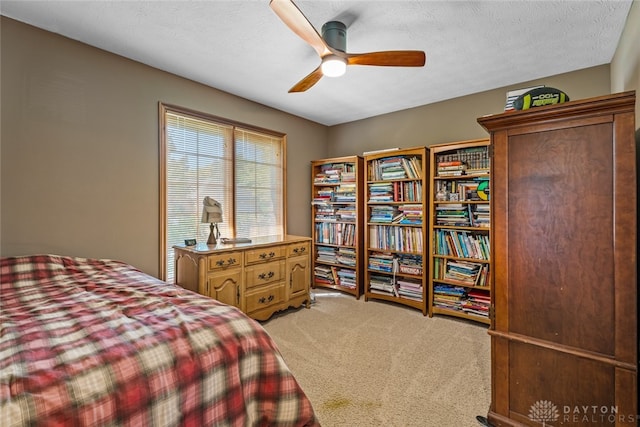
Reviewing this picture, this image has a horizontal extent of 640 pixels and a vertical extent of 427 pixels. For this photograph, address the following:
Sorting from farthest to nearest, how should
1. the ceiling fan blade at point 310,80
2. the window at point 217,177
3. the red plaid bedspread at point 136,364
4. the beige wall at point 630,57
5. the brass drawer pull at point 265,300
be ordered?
the brass drawer pull at point 265,300 < the window at point 217,177 < the ceiling fan blade at point 310,80 < the beige wall at point 630,57 < the red plaid bedspread at point 136,364

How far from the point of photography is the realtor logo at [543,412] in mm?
1368

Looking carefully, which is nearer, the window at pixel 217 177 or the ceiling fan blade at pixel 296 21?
the ceiling fan blade at pixel 296 21

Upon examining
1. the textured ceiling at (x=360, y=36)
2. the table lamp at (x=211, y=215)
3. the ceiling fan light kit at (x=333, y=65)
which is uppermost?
the textured ceiling at (x=360, y=36)

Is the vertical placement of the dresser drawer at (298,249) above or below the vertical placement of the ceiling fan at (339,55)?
below

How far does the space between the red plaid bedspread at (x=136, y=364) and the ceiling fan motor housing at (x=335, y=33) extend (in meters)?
1.80

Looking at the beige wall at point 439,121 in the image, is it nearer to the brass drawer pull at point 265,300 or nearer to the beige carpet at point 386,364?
the beige carpet at point 386,364

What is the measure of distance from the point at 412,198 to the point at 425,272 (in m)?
0.84

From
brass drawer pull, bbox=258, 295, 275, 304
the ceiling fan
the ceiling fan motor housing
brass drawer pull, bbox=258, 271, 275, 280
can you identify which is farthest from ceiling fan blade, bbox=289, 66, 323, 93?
brass drawer pull, bbox=258, 295, 275, 304

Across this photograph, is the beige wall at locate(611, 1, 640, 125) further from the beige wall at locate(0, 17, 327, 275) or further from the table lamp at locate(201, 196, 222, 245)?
the beige wall at locate(0, 17, 327, 275)

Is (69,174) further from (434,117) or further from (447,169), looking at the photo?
(434,117)

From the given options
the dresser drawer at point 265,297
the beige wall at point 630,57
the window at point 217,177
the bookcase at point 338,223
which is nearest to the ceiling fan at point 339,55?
the beige wall at point 630,57

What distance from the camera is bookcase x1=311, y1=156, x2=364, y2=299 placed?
370 centimetres

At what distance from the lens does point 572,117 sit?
1.30 m

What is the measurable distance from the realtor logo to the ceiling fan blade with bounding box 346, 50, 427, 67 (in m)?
2.01
